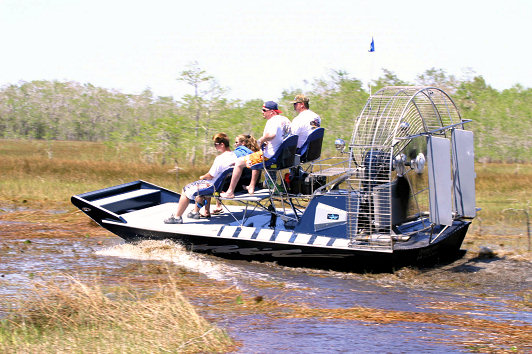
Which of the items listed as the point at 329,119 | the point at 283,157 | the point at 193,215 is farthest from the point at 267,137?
the point at 329,119

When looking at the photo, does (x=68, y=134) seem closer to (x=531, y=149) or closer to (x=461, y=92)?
(x=461, y=92)

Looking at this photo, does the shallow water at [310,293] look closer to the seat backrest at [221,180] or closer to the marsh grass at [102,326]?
the marsh grass at [102,326]

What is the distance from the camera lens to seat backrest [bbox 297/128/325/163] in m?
11.5

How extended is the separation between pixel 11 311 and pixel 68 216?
29.5 ft

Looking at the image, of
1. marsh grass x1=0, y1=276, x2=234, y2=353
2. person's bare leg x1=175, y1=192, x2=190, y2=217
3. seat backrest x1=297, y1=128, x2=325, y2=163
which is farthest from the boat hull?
marsh grass x1=0, y1=276, x2=234, y2=353

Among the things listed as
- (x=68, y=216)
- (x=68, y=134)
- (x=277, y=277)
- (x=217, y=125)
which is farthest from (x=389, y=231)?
(x=68, y=134)

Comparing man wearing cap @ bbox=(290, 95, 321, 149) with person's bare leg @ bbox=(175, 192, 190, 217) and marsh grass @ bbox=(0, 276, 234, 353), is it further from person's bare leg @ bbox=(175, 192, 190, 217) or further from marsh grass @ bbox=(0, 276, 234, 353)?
marsh grass @ bbox=(0, 276, 234, 353)

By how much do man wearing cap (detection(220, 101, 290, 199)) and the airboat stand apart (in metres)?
0.16

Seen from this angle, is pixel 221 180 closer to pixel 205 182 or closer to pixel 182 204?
pixel 205 182

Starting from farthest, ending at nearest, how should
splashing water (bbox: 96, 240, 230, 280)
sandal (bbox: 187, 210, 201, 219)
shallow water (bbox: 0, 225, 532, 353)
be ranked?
1. sandal (bbox: 187, 210, 201, 219)
2. splashing water (bbox: 96, 240, 230, 280)
3. shallow water (bbox: 0, 225, 532, 353)

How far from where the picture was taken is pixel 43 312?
303 inches

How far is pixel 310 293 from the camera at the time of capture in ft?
31.2

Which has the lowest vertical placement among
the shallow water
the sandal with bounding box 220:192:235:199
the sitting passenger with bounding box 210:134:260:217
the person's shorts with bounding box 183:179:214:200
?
the shallow water

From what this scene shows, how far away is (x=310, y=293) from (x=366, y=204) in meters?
1.80
